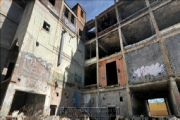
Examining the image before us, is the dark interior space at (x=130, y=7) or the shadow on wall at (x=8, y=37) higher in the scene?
the dark interior space at (x=130, y=7)

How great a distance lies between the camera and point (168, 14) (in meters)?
13.0

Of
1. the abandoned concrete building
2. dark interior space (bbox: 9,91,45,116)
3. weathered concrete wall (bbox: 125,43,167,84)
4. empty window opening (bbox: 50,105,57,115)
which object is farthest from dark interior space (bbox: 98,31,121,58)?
dark interior space (bbox: 9,91,45,116)

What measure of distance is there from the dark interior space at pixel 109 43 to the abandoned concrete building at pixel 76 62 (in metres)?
0.13

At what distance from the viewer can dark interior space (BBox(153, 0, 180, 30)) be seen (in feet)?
39.8

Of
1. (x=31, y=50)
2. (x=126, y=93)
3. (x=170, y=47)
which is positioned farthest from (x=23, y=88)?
(x=170, y=47)

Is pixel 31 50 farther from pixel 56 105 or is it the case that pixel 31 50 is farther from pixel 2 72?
pixel 56 105

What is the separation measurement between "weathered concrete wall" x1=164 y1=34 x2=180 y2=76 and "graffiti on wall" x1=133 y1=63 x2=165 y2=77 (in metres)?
0.80

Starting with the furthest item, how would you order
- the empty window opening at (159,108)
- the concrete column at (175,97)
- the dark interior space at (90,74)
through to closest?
the empty window opening at (159,108)
the dark interior space at (90,74)
the concrete column at (175,97)

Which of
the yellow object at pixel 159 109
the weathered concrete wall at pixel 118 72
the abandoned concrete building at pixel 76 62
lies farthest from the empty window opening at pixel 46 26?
the yellow object at pixel 159 109

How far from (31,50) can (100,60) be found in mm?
7891

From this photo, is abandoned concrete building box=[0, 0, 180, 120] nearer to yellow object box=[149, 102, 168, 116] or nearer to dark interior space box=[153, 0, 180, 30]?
dark interior space box=[153, 0, 180, 30]

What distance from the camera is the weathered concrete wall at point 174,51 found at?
363 inches

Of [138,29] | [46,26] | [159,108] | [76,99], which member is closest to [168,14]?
[138,29]

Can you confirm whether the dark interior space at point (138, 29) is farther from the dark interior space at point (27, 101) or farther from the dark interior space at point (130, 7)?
the dark interior space at point (27, 101)
